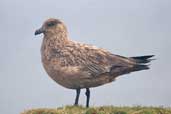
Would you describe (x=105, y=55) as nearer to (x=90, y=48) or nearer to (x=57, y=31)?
(x=90, y=48)

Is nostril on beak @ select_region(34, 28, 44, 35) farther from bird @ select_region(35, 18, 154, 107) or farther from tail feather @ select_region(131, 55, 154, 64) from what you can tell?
tail feather @ select_region(131, 55, 154, 64)

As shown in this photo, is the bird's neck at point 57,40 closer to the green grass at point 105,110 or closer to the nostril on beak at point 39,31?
the nostril on beak at point 39,31

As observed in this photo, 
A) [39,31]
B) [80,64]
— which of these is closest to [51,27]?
[39,31]

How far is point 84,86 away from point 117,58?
822 mm

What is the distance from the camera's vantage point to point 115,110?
1074 centimetres

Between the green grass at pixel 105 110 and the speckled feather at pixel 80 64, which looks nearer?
the green grass at pixel 105 110

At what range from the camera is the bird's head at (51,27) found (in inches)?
466

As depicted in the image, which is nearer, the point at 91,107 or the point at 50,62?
the point at 91,107

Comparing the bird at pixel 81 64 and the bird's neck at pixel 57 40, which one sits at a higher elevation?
the bird's neck at pixel 57 40

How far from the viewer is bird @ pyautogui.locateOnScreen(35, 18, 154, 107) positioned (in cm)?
1139

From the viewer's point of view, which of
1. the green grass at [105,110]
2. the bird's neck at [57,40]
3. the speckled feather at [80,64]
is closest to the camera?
the green grass at [105,110]

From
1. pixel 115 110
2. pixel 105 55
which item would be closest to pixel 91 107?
pixel 115 110

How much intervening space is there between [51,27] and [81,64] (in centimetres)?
101

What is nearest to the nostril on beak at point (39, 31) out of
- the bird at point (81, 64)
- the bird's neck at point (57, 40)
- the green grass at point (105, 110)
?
the bird at point (81, 64)
